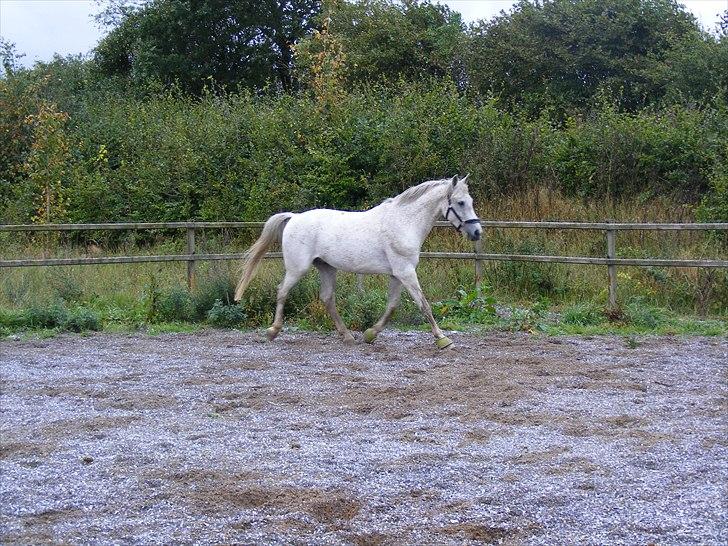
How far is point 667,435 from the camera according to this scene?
5711mm

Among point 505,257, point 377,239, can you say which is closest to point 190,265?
point 377,239

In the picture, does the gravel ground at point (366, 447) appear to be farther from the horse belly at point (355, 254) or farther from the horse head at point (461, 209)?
the horse head at point (461, 209)

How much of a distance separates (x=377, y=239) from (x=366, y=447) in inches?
171

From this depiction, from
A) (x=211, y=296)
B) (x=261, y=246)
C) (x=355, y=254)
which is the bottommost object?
(x=211, y=296)

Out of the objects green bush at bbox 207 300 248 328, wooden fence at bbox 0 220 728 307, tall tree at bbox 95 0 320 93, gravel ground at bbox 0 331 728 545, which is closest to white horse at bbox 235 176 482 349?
green bush at bbox 207 300 248 328

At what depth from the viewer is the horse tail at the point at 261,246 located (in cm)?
1021

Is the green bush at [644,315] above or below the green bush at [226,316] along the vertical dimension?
below

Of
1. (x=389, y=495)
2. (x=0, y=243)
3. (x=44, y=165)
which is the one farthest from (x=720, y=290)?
(x=44, y=165)

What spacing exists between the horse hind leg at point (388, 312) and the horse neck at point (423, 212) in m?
0.54

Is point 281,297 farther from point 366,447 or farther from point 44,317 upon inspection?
point 366,447

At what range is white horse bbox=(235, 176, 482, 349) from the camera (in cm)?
950

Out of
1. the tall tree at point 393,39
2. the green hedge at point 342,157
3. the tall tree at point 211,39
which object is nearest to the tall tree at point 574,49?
the tall tree at point 393,39

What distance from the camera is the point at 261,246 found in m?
10.2

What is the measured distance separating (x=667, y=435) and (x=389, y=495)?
210 cm
